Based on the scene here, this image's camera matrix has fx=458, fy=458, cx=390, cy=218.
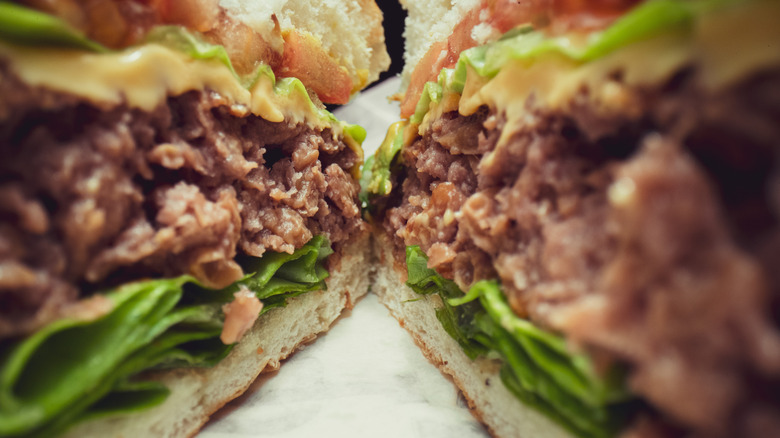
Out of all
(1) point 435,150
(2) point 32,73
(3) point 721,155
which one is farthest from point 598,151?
(2) point 32,73

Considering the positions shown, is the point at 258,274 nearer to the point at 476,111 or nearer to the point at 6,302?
the point at 6,302

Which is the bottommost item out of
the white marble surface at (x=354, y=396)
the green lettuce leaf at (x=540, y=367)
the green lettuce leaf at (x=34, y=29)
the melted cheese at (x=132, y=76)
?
the white marble surface at (x=354, y=396)

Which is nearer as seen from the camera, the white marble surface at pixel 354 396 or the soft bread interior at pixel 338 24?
the white marble surface at pixel 354 396

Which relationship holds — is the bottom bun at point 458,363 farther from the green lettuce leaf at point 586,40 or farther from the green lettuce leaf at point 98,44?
the green lettuce leaf at point 586,40

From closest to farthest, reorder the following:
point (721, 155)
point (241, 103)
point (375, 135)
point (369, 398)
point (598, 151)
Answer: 1. point (721, 155)
2. point (598, 151)
3. point (241, 103)
4. point (369, 398)
5. point (375, 135)

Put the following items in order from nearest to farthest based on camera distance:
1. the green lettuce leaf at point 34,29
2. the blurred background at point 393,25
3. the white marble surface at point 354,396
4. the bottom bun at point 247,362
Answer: the green lettuce leaf at point 34,29 → the bottom bun at point 247,362 → the white marble surface at point 354,396 → the blurred background at point 393,25

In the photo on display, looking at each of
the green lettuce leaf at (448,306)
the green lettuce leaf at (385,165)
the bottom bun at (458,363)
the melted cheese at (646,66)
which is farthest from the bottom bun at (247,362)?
the melted cheese at (646,66)

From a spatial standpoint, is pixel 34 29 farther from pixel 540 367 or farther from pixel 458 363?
pixel 458 363
